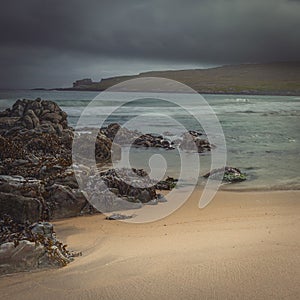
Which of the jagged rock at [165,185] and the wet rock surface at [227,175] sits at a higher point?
the wet rock surface at [227,175]

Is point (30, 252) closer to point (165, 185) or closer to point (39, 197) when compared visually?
point (39, 197)

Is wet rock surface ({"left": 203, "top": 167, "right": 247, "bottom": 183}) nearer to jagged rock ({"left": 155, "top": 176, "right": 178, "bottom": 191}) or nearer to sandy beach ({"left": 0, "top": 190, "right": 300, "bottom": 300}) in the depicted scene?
jagged rock ({"left": 155, "top": 176, "right": 178, "bottom": 191})

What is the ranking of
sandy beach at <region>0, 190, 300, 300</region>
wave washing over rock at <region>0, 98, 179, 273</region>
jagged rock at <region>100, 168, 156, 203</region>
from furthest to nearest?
jagged rock at <region>100, 168, 156, 203</region>, wave washing over rock at <region>0, 98, 179, 273</region>, sandy beach at <region>0, 190, 300, 300</region>

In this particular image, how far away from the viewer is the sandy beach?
10.8 feet

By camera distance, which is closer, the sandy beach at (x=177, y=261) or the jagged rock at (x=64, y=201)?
the sandy beach at (x=177, y=261)

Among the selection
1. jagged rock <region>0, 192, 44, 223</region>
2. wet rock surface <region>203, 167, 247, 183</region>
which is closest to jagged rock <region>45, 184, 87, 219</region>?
jagged rock <region>0, 192, 44, 223</region>

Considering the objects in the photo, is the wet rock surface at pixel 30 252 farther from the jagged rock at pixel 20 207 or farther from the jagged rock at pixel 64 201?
the jagged rock at pixel 64 201

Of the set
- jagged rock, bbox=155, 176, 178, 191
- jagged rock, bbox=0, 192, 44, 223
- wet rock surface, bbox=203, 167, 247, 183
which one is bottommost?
jagged rock, bbox=155, 176, 178, 191

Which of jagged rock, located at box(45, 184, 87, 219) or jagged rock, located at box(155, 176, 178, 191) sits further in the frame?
jagged rock, located at box(155, 176, 178, 191)

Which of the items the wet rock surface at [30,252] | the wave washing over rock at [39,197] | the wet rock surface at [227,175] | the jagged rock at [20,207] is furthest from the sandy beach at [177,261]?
the wet rock surface at [227,175]

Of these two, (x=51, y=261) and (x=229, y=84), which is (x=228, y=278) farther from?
(x=229, y=84)

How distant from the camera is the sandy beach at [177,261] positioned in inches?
130

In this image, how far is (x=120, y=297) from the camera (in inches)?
Answer: 127

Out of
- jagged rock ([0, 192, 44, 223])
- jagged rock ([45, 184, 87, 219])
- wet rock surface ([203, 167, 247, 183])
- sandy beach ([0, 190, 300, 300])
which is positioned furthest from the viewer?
wet rock surface ([203, 167, 247, 183])
